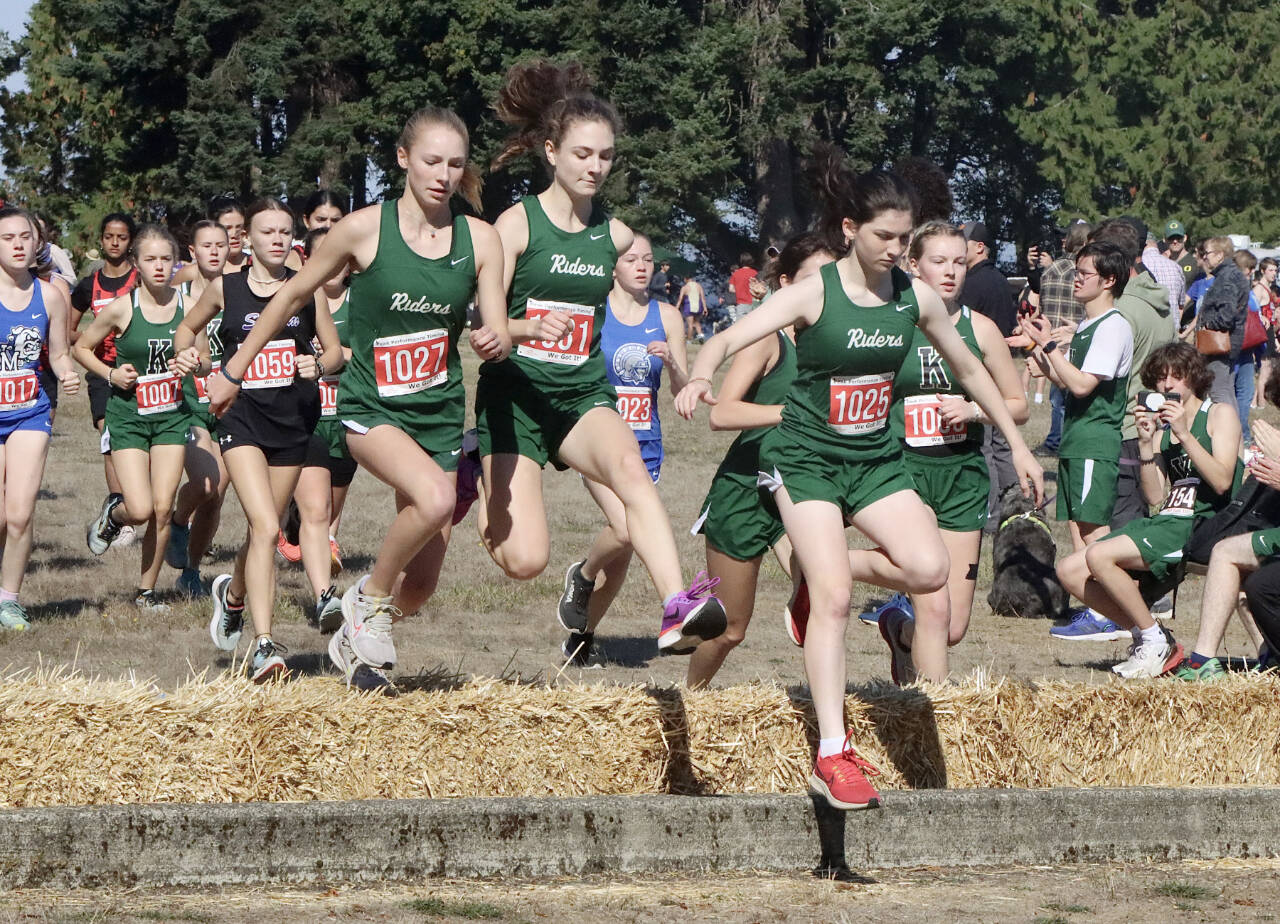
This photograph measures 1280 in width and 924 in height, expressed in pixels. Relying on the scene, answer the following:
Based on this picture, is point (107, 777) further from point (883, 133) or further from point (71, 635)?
point (883, 133)

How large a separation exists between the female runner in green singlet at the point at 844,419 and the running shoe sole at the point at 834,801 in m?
0.03

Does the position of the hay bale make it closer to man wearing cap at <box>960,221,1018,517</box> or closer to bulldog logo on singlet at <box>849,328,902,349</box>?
bulldog logo on singlet at <box>849,328,902,349</box>

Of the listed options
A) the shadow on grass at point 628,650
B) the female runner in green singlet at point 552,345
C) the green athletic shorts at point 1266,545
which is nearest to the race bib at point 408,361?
the female runner in green singlet at point 552,345

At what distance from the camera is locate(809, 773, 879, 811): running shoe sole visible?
19.3 feet

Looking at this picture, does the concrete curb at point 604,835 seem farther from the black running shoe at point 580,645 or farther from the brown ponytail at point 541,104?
the black running shoe at point 580,645

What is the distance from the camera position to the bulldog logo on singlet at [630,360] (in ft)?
31.4

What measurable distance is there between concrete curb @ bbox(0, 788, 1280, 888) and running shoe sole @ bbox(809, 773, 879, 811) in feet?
0.95

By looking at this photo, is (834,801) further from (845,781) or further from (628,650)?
(628,650)

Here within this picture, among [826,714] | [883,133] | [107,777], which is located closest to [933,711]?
[826,714]

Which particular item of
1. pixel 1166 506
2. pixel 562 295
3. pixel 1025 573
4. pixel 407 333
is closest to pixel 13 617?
pixel 407 333

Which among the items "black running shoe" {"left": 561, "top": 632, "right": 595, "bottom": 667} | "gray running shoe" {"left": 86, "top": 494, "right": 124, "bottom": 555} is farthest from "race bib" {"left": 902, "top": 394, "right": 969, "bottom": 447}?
"gray running shoe" {"left": 86, "top": 494, "right": 124, "bottom": 555}

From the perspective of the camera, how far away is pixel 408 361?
6.71m

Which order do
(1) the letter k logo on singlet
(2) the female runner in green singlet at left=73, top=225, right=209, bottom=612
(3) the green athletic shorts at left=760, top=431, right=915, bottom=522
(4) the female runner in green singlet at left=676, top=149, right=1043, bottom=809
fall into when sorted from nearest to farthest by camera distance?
(4) the female runner in green singlet at left=676, top=149, right=1043, bottom=809
(3) the green athletic shorts at left=760, top=431, right=915, bottom=522
(1) the letter k logo on singlet
(2) the female runner in green singlet at left=73, top=225, right=209, bottom=612

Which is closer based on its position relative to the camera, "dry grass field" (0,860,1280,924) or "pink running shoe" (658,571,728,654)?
"dry grass field" (0,860,1280,924)
